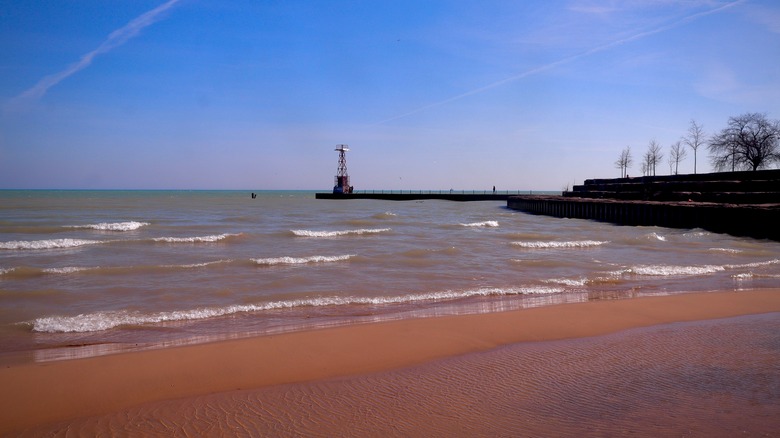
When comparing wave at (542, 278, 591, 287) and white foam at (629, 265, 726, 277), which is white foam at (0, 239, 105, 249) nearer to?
wave at (542, 278, 591, 287)

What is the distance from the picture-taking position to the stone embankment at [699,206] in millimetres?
26953

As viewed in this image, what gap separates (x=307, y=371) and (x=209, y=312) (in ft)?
13.6

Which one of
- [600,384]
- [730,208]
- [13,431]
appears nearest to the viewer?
[13,431]

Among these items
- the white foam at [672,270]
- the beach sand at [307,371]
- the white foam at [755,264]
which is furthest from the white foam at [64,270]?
the white foam at [755,264]

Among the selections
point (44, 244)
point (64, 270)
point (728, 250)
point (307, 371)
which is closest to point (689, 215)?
point (728, 250)

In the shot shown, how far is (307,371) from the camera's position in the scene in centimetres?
616

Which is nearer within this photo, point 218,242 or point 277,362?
point 277,362

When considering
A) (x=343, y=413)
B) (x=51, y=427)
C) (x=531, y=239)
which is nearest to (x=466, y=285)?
(x=343, y=413)

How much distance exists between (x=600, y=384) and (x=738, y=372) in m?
1.67

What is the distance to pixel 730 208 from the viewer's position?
92.4 ft

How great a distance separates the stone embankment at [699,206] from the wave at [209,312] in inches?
828

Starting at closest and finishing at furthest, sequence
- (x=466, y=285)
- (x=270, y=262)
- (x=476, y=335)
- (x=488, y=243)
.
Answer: (x=476, y=335), (x=466, y=285), (x=270, y=262), (x=488, y=243)

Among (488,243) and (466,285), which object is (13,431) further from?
(488,243)

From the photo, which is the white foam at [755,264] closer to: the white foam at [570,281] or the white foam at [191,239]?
the white foam at [570,281]
